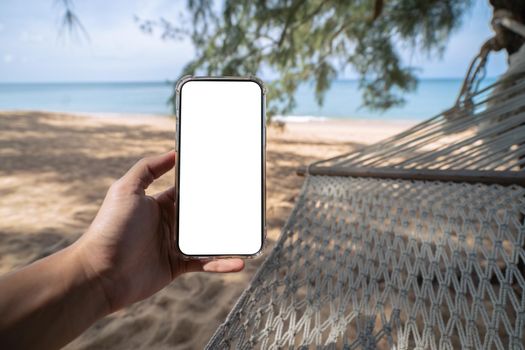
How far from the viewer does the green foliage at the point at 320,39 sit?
8.54 feet

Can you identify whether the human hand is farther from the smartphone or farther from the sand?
the sand

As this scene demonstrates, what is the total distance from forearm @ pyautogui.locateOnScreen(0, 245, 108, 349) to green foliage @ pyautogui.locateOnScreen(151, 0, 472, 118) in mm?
2180

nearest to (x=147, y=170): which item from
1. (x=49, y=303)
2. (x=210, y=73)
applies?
(x=49, y=303)

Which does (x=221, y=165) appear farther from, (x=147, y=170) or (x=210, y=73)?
(x=210, y=73)

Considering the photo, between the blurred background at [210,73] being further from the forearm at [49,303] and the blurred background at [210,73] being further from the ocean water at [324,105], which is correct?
the ocean water at [324,105]

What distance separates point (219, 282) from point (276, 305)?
59 cm

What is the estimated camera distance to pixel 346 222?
100 centimetres

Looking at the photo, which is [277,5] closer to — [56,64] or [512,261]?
[512,261]

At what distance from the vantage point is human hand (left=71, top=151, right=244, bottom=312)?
2.00ft

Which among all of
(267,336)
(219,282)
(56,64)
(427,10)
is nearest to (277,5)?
(427,10)

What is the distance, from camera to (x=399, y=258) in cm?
90

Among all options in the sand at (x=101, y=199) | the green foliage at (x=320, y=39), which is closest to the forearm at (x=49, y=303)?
the sand at (x=101, y=199)

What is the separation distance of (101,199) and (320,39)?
246 centimetres

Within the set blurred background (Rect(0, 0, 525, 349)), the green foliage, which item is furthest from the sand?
the green foliage
